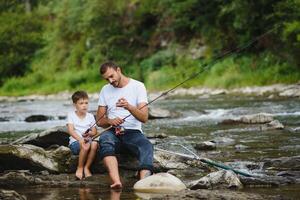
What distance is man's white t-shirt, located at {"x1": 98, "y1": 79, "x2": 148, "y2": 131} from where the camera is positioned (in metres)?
6.55

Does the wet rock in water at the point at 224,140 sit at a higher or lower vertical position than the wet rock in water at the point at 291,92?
lower

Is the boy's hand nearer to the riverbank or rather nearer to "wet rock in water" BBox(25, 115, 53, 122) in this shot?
"wet rock in water" BBox(25, 115, 53, 122)

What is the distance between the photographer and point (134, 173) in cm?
677

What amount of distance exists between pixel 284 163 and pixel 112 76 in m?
2.23

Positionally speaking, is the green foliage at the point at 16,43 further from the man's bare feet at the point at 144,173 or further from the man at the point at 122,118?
the man's bare feet at the point at 144,173

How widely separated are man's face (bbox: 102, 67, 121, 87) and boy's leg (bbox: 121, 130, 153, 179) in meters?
0.57

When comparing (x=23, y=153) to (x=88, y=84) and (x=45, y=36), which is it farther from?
(x=45, y=36)

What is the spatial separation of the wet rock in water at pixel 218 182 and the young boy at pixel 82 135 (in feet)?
4.52

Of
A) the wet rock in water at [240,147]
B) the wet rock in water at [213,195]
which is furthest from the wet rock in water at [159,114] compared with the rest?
the wet rock in water at [213,195]

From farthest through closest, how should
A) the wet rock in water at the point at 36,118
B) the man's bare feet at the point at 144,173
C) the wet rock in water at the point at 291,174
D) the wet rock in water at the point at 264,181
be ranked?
the wet rock in water at the point at 36,118, the man's bare feet at the point at 144,173, the wet rock in water at the point at 291,174, the wet rock in water at the point at 264,181

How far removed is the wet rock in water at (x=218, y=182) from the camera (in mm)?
5660

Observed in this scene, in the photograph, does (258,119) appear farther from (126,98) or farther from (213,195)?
(213,195)

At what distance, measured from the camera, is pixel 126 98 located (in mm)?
6547

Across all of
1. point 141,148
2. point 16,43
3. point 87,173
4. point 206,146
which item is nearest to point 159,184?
point 141,148
